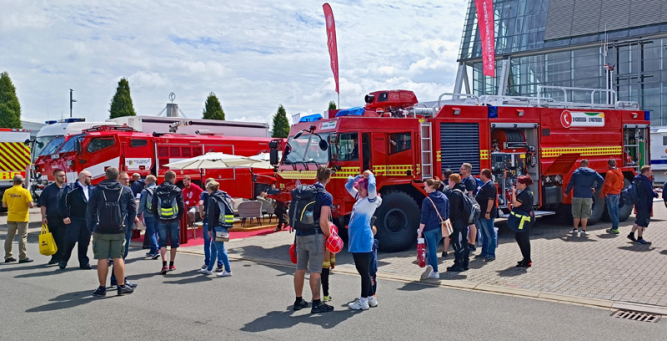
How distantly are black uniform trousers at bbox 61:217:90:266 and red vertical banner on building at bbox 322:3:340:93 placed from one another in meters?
9.14

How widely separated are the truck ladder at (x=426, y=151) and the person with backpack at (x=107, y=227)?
6094 millimetres

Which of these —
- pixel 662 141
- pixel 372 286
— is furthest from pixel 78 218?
pixel 662 141

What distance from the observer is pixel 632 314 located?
6.54 meters

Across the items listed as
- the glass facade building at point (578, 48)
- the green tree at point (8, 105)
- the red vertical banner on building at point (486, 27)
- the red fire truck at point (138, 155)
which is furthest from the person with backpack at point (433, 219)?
the green tree at point (8, 105)

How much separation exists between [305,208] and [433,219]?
2.53 m

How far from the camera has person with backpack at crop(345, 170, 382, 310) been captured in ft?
22.5

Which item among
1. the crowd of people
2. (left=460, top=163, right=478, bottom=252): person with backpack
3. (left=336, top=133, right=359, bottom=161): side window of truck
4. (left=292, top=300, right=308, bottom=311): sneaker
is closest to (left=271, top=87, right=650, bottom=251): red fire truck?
(left=336, top=133, right=359, bottom=161): side window of truck

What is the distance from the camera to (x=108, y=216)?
777cm

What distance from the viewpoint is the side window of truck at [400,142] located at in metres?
11.5

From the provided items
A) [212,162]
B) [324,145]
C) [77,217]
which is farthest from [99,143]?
[324,145]

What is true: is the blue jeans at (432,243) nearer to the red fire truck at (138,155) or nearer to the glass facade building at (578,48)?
the red fire truck at (138,155)

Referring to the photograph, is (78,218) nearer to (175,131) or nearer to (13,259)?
(13,259)

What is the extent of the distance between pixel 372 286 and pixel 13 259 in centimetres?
750

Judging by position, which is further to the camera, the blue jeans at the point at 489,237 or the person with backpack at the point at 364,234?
the blue jeans at the point at 489,237
